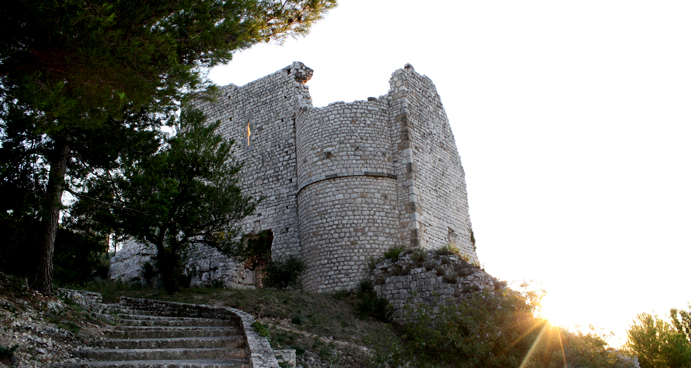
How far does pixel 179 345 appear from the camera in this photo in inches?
244

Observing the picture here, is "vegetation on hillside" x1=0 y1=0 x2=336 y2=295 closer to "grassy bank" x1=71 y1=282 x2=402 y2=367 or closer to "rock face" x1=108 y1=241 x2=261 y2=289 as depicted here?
"grassy bank" x1=71 y1=282 x2=402 y2=367

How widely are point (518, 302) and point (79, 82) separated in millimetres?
8089

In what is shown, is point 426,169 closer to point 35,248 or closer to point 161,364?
point 35,248

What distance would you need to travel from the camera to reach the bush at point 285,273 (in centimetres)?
1309

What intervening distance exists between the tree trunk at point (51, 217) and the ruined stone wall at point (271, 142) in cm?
734

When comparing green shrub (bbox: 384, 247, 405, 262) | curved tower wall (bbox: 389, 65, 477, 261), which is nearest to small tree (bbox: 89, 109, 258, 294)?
green shrub (bbox: 384, 247, 405, 262)

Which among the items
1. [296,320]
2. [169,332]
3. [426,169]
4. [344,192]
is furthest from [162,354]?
[426,169]

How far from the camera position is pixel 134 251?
17203mm

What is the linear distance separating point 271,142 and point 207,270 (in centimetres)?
474

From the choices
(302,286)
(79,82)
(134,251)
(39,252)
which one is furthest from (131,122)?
(134,251)

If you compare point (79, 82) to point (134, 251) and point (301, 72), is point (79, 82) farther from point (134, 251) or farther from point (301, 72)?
point (134, 251)

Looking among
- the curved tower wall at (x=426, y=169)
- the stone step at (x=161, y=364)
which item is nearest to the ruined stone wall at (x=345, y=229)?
the curved tower wall at (x=426, y=169)

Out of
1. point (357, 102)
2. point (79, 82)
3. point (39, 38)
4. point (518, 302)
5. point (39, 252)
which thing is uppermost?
point (357, 102)

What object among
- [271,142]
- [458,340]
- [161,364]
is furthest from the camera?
[271,142]
